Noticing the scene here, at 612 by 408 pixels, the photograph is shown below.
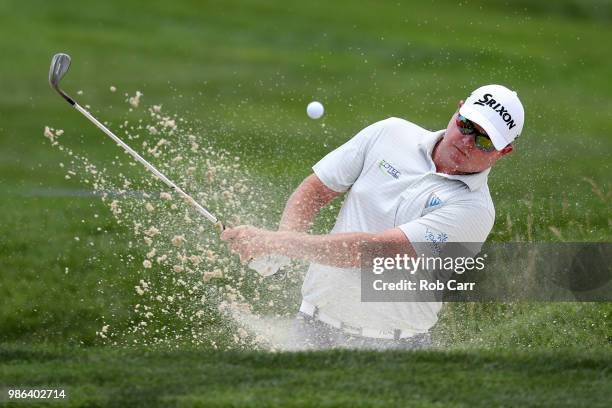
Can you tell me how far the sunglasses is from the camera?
5.68m

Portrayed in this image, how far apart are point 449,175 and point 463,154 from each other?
12 cm

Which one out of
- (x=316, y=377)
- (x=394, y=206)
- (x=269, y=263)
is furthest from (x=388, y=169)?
(x=316, y=377)

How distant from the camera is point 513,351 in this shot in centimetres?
546

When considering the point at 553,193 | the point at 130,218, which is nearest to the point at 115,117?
the point at 130,218


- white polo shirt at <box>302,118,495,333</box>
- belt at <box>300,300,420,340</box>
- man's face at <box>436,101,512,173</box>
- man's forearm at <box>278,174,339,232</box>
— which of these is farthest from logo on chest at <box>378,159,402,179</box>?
belt at <box>300,300,420,340</box>

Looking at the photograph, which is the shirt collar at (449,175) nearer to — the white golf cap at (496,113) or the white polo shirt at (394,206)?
the white polo shirt at (394,206)

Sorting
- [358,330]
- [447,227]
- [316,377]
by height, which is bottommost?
[316,377]

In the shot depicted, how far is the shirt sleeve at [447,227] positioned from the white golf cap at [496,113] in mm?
325

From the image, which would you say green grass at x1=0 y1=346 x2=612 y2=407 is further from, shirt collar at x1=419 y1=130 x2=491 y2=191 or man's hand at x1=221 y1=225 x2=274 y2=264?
shirt collar at x1=419 y1=130 x2=491 y2=191

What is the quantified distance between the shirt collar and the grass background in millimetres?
763

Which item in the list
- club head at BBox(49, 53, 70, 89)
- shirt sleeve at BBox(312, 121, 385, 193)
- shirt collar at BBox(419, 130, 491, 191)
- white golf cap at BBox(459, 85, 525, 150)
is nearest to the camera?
white golf cap at BBox(459, 85, 525, 150)

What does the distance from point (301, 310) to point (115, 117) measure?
307 inches

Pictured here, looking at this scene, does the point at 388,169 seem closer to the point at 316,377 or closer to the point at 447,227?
the point at 447,227

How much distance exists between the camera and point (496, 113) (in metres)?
5.73
